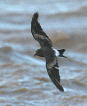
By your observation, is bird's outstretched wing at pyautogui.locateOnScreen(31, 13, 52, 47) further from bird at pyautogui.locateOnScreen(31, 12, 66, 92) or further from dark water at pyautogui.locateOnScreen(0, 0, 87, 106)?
dark water at pyautogui.locateOnScreen(0, 0, 87, 106)

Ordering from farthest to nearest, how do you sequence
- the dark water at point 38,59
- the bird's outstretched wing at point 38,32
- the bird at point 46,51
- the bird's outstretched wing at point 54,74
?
the dark water at point 38,59, the bird's outstretched wing at point 38,32, the bird at point 46,51, the bird's outstretched wing at point 54,74

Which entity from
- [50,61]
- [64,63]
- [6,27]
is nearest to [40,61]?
[64,63]

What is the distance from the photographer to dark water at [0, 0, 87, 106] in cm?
773

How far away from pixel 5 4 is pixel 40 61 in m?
3.39

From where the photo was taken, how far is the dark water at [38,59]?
25.4ft

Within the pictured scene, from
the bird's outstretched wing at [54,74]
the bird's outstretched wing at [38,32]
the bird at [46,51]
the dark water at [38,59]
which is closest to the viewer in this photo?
the bird's outstretched wing at [54,74]

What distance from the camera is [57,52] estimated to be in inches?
245

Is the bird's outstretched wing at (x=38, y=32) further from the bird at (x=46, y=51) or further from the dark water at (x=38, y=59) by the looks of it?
the dark water at (x=38, y=59)

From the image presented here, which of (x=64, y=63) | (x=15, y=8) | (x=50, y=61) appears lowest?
(x=50, y=61)

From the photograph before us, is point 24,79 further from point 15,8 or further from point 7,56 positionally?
point 15,8

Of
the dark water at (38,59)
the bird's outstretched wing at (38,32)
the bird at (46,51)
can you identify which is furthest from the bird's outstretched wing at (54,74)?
the dark water at (38,59)

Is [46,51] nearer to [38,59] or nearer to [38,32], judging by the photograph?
[38,32]

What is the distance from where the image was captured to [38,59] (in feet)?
30.8

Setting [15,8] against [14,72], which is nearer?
[14,72]
